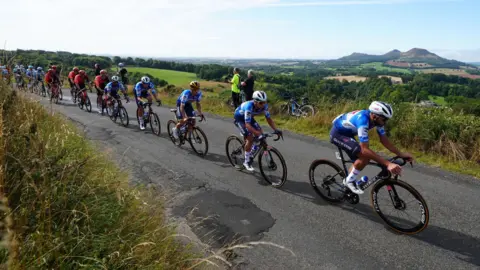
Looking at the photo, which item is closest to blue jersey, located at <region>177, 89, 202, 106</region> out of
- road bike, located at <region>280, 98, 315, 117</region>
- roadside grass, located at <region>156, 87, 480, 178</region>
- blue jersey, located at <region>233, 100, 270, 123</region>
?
blue jersey, located at <region>233, 100, 270, 123</region>

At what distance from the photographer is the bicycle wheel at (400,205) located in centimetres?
467

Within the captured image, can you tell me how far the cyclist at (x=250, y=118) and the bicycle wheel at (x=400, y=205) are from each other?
2456 millimetres

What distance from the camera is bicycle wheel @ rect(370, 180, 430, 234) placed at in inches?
184

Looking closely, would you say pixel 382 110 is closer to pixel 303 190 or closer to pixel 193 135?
pixel 303 190

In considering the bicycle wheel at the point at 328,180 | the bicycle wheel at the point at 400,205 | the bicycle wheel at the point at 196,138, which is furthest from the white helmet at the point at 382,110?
the bicycle wheel at the point at 196,138

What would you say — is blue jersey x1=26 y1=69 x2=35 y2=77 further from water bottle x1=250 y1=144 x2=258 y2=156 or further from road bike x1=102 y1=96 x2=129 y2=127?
water bottle x1=250 y1=144 x2=258 y2=156

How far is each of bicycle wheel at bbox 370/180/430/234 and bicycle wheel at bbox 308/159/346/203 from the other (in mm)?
762

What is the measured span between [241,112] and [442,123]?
577 centimetres

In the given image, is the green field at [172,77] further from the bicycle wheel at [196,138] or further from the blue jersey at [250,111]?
the blue jersey at [250,111]

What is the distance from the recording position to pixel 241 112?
7.23 metres

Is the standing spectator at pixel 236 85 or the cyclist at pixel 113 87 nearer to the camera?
the cyclist at pixel 113 87

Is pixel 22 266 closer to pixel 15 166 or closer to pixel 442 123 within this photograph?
pixel 15 166

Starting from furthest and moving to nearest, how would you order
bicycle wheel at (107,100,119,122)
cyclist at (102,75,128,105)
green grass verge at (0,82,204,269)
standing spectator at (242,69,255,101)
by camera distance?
standing spectator at (242,69,255,101) → cyclist at (102,75,128,105) → bicycle wheel at (107,100,119,122) → green grass verge at (0,82,204,269)

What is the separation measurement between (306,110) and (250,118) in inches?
312
